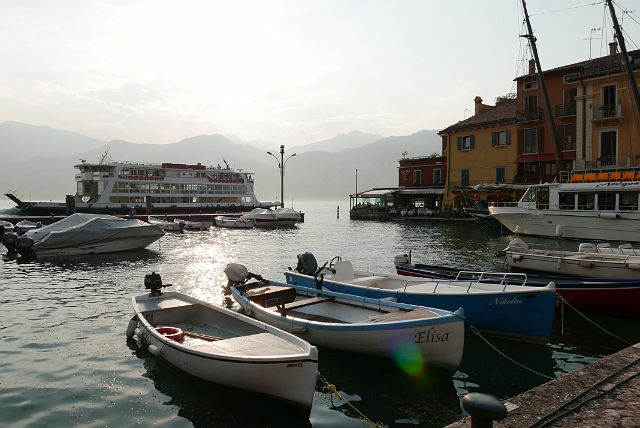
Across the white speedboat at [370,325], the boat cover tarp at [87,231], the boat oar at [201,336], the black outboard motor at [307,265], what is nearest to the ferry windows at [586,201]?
the black outboard motor at [307,265]

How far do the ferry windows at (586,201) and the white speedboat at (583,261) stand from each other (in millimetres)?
15206

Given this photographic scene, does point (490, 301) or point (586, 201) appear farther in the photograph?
point (586, 201)

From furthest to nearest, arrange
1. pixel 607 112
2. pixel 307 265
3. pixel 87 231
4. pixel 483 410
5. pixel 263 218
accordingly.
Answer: pixel 263 218 → pixel 607 112 → pixel 87 231 → pixel 307 265 → pixel 483 410

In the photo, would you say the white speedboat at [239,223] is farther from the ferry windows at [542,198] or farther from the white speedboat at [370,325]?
the white speedboat at [370,325]

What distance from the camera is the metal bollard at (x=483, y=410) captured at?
422 centimetres

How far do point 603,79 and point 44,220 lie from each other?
5791 cm

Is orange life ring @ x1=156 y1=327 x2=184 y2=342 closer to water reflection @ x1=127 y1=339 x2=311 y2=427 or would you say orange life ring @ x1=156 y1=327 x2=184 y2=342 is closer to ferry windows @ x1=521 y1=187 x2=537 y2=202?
water reflection @ x1=127 y1=339 x2=311 y2=427

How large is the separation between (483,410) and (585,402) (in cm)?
238


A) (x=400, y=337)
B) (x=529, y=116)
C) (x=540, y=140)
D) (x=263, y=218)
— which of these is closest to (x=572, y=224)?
(x=540, y=140)

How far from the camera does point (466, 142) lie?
58.1m

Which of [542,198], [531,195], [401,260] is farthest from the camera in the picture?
[531,195]

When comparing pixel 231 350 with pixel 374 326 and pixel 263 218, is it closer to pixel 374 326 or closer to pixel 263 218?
pixel 374 326

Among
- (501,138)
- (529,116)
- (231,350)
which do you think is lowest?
(231,350)

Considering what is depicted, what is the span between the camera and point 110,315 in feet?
47.5
